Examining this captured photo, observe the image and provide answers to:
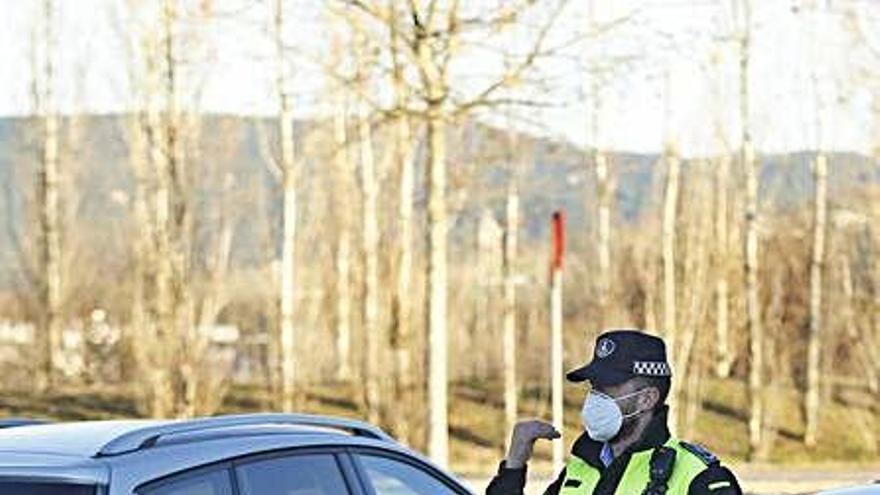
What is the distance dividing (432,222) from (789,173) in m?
47.6

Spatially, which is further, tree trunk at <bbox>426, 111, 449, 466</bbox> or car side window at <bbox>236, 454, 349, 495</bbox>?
tree trunk at <bbox>426, 111, 449, 466</bbox>

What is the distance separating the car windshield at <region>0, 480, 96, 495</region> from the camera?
17.8ft

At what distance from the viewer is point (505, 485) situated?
533 centimetres

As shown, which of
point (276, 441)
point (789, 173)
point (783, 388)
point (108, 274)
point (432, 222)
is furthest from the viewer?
point (108, 274)

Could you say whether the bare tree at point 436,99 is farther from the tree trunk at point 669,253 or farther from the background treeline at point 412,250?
the tree trunk at point 669,253

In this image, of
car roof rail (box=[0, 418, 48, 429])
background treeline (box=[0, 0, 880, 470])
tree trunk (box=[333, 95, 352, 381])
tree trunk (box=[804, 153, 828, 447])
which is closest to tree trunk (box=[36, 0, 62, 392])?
background treeline (box=[0, 0, 880, 470])

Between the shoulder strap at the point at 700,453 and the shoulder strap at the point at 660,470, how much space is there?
0.19 ft

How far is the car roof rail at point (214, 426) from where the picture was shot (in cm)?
570

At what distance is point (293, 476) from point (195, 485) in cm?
52

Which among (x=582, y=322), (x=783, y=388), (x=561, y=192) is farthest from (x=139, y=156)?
(x=582, y=322)

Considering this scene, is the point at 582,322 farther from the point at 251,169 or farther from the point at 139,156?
the point at 139,156

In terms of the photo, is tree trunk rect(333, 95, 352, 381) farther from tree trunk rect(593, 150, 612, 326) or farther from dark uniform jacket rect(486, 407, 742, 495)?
dark uniform jacket rect(486, 407, 742, 495)

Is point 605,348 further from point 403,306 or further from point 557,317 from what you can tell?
point 403,306

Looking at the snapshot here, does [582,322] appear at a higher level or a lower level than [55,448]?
lower
